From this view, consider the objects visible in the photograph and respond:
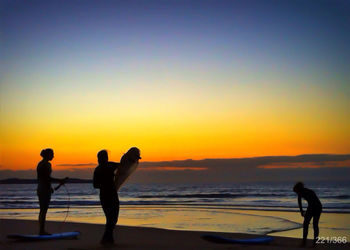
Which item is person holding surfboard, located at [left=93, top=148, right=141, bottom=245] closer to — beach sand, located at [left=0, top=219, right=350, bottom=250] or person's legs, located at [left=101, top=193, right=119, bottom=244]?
person's legs, located at [left=101, top=193, right=119, bottom=244]

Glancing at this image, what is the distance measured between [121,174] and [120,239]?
1.42m

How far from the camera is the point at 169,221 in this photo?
Result: 45.9 feet

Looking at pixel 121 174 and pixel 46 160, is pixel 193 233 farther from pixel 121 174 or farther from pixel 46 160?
pixel 46 160

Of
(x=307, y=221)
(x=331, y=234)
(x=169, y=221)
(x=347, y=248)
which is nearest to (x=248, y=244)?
(x=307, y=221)

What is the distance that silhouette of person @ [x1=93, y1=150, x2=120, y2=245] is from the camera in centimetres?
738

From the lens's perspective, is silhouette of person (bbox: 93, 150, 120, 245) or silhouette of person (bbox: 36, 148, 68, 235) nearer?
silhouette of person (bbox: 93, 150, 120, 245)

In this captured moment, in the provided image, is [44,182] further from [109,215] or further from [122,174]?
[109,215]

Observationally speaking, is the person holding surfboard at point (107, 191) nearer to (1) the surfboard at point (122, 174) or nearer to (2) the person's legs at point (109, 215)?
(2) the person's legs at point (109, 215)

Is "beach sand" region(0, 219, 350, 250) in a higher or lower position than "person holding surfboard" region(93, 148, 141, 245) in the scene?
lower

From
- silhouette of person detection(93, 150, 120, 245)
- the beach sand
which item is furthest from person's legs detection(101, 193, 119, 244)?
the beach sand

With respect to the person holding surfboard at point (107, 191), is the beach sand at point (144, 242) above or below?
below

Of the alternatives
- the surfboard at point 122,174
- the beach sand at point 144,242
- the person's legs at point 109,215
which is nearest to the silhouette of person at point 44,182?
the beach sand at point 144,242

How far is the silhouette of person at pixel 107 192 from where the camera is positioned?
24.2 ft

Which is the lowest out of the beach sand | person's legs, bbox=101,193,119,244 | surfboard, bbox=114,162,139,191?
the beach sand
